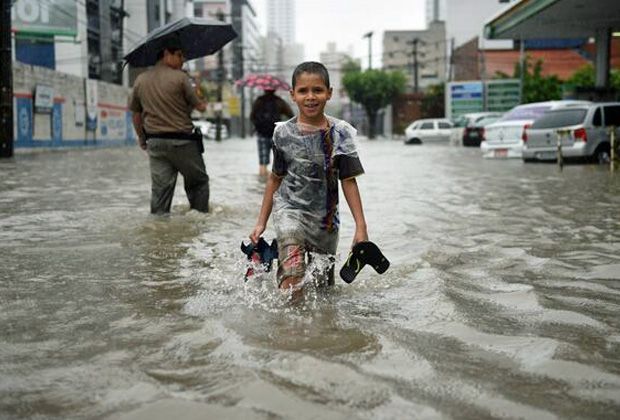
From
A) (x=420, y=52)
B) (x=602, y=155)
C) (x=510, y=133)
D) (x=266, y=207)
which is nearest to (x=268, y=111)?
(x=266, y=207)

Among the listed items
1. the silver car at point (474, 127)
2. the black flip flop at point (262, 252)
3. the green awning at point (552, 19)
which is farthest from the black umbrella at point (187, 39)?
the silver car at point (474, 127)

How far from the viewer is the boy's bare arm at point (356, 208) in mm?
3775

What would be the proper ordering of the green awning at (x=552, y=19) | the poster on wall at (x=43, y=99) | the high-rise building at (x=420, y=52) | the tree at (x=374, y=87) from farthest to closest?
1. the high-rise building at (x=420, y=52)
2. the tree at (x=374, y=87)
3. the poster on wall at (x=43, y=99)
4. the green awning at (x=552, y=19)

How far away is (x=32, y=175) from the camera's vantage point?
1354cm

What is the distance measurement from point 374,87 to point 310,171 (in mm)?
64169

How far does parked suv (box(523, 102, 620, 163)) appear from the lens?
16266 mm

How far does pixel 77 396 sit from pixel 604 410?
1826 mm

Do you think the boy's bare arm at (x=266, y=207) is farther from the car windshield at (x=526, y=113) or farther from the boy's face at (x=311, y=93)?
the car windshield at (x=526, y=113)

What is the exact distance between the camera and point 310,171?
388 cm

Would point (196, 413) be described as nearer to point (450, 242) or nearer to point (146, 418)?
point (146, 418)

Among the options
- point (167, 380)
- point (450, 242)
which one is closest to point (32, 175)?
point (450, 242)

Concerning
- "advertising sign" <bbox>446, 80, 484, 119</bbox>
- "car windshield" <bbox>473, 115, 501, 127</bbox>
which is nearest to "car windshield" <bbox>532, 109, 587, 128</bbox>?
"car windshield" <bbox>473, 115, 501, 127</bbox>

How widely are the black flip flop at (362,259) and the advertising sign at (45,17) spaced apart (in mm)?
30300

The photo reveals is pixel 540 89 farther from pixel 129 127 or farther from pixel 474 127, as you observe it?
pixel 129 127
